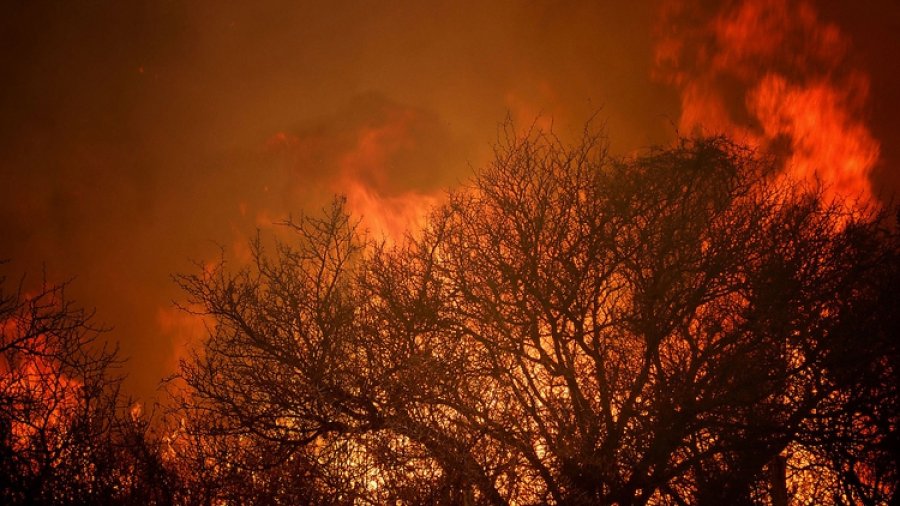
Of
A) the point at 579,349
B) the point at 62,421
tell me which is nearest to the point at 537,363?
the point at 579,349

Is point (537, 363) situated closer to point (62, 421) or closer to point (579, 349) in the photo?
point (579, 349)

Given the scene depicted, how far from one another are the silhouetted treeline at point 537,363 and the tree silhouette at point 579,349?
5 centimetres

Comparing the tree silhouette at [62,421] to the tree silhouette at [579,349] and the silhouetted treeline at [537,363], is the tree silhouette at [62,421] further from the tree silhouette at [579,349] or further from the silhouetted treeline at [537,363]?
the tree silhouette at [579,349]

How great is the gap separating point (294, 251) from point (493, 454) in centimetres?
546

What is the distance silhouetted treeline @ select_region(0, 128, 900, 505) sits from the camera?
9.57 meters

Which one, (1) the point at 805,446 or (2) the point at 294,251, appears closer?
(1) the point at 805,446

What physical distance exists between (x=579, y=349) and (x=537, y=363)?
0.82 meters

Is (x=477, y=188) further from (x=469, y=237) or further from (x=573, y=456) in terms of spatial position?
(x=573, y=456)

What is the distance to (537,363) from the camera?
35.9 ft

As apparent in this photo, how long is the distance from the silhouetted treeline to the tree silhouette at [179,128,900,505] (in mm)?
46

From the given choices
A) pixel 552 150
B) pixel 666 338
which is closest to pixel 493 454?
pixel 666 338

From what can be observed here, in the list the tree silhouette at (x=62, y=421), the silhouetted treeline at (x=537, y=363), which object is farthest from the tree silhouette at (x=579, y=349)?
the tree silhouette at (x=62, y=421)

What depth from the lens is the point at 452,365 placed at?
10289 mm

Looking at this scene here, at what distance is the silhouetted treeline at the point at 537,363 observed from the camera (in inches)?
→ 377
